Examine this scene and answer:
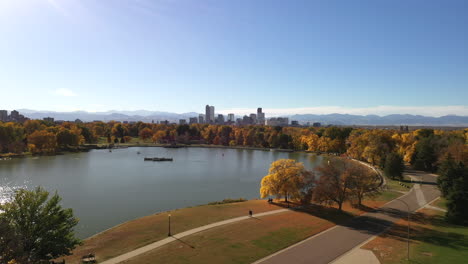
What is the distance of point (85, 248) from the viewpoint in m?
26.8

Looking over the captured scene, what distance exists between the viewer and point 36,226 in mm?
20453

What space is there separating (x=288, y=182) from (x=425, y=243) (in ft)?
58.0

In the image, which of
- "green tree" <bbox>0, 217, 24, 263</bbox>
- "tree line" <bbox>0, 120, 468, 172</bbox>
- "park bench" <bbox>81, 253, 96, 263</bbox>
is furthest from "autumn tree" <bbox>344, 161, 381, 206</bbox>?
"green tree" <bbox>0, 217, 24, 263</bbox>

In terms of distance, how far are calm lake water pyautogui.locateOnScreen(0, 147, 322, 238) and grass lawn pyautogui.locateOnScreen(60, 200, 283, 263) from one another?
481 centimetres

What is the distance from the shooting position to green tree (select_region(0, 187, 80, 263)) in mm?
19734

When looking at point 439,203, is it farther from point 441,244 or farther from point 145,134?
point 145,134

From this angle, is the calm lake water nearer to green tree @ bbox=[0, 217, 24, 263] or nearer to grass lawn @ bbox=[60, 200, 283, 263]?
grass lawn @ bbox=[60, 200, 283, 263]

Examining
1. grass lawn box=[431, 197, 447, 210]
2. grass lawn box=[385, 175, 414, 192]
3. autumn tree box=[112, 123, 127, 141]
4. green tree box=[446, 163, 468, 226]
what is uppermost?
autumn tree box=[112, 123, 127, 141]

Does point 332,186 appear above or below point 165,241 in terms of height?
above

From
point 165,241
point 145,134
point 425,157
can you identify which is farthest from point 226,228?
point 145,134

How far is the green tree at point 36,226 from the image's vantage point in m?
19.7

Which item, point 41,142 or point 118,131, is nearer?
point 41,142

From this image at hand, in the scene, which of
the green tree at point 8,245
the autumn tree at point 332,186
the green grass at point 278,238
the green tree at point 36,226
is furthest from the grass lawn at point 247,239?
the green tree at point 8,245

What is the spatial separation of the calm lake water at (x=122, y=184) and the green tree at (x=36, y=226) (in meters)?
12.6
